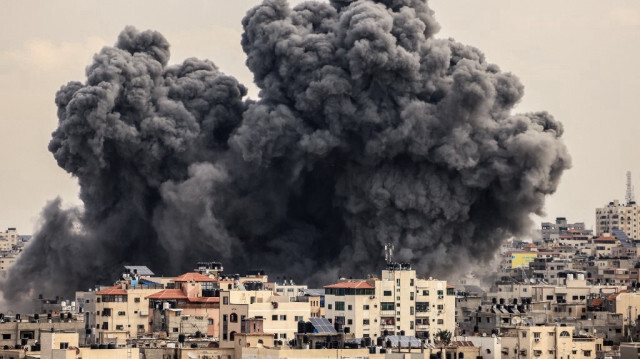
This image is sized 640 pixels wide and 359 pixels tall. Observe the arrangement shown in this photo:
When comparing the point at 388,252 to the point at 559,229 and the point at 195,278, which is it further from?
the point at 559,229

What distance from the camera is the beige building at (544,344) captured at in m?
63.0

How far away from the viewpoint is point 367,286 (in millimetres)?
72625

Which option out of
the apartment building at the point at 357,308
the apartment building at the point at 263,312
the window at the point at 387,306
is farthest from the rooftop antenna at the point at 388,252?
the apartment building at the point at 263,312

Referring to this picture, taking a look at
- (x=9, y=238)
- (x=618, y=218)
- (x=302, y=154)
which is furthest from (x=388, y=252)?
(x=9, y=238)

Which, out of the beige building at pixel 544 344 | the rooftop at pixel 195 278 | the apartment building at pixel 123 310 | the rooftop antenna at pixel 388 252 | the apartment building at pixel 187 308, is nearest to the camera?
the beige building at pixel 544 344

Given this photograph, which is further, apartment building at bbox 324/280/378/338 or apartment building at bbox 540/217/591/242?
apartment building at bbox 540/217/591/242

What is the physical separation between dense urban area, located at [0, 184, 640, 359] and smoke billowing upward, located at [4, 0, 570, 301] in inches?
129

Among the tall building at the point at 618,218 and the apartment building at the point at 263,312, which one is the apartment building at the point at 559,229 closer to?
the tall building at the point at 618,218

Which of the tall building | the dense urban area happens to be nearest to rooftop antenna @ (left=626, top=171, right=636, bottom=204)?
the tall building

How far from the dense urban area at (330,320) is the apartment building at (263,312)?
0.06 m

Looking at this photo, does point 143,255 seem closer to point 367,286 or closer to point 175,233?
point 175,233

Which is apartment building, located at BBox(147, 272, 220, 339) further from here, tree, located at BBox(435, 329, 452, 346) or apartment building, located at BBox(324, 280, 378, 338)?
tree, located at BBox(435, 329, 452, 346)

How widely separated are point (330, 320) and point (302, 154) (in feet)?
102

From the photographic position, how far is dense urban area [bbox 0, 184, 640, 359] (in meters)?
56.1
